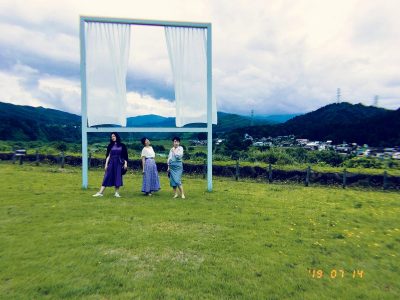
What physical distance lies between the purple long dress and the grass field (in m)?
0.62

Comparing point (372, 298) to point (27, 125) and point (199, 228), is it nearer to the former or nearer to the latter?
point (199, 228)

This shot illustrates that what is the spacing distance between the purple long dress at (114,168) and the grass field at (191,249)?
2.05ft

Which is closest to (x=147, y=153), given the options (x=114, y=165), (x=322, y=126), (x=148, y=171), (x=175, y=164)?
(x=148, y=171)

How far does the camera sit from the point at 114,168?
34.9 feet

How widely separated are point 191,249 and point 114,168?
213 inches

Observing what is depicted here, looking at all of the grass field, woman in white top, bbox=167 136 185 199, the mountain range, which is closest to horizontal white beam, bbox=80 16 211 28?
the mountain range

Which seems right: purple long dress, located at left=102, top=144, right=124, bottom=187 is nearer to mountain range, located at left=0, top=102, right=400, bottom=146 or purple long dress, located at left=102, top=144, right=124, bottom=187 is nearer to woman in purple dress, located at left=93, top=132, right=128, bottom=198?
woman in purple dress, located at left=93, top=132, right=128, bottom=198

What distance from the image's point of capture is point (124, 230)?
22.5 ft

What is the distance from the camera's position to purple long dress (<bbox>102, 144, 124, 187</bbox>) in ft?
34.9

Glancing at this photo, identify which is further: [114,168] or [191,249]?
[114,168]

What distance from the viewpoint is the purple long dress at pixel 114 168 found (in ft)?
34.9

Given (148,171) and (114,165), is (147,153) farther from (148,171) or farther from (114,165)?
(114,165)

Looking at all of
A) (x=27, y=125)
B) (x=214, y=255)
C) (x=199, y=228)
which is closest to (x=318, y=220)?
(x=199, y=228)

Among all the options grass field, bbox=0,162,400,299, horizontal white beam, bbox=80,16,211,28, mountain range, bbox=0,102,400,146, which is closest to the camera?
grass field, bbox=0,162,400,299
